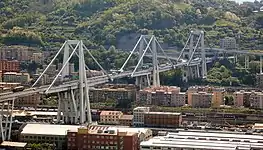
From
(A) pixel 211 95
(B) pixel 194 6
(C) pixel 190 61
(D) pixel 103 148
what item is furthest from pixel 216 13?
(D) pixel 103 148

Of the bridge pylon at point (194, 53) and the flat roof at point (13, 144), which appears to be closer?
the flat roof at point (13, 144)

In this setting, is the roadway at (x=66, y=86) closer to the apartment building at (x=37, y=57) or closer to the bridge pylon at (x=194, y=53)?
the bridge pylon at (x=194, y=53)

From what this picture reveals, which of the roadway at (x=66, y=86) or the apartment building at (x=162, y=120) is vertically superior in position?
the roadway at (x=66, y=86)

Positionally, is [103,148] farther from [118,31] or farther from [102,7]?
[102,7]

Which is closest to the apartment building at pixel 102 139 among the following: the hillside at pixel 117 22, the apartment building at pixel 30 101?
the apartment building at pixel 30 101

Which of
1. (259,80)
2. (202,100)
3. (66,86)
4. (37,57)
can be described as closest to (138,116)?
(66,86)
